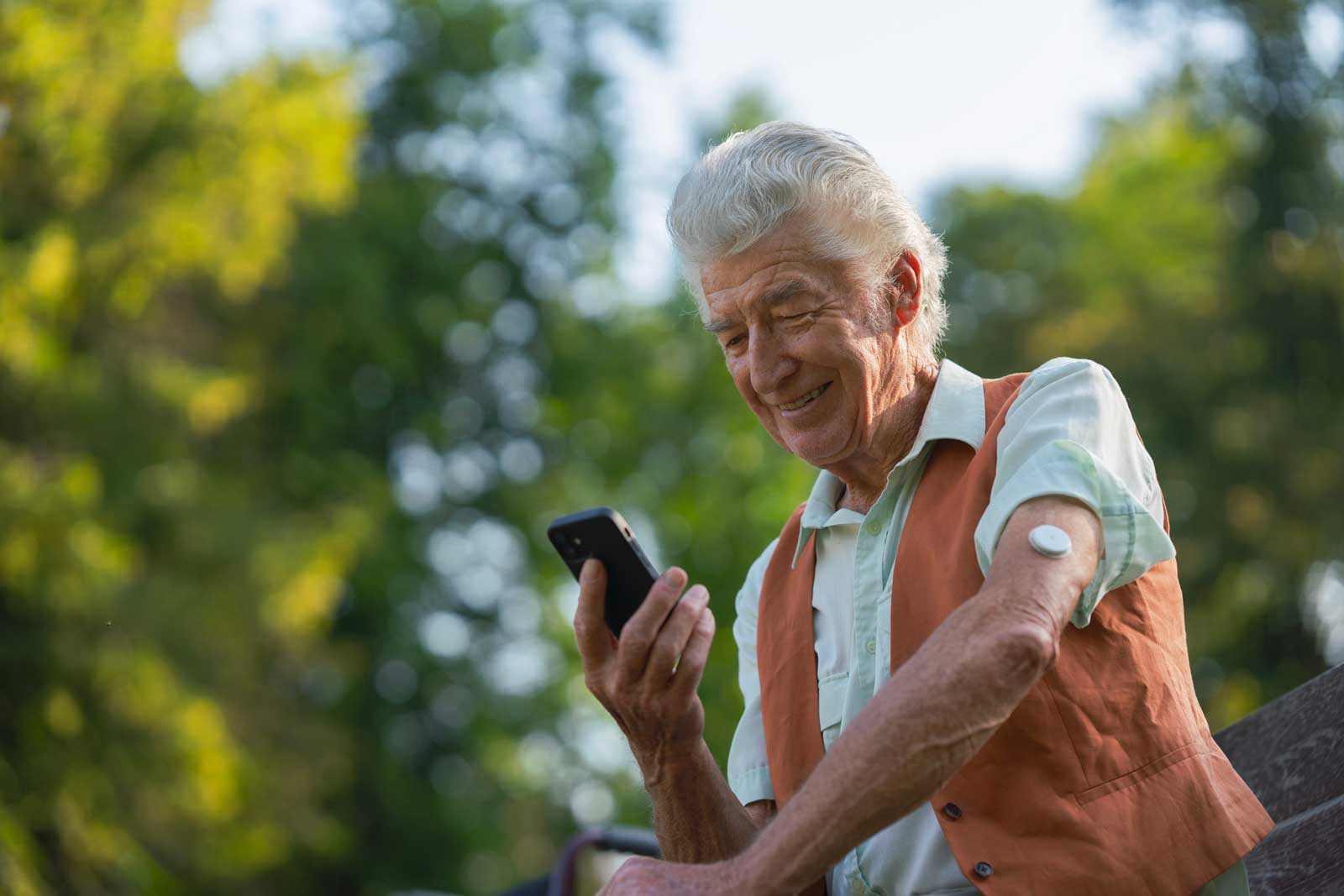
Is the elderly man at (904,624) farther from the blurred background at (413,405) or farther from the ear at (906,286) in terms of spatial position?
the blurred background at (413,405)

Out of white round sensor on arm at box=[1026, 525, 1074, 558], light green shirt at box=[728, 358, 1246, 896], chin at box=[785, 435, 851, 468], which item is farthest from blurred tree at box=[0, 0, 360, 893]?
white round sensor on arm at box=[1026, 525, 1074, 558]

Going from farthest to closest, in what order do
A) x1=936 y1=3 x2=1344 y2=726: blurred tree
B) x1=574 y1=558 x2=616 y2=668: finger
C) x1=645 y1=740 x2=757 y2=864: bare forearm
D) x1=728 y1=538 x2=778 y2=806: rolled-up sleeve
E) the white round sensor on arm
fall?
1. x1=936 y1=3 x2=1344 y2=726: blurred tree
2. x1=728 y1=538 x2=778 y2=806: rolled-up sleeve
3. x1=645 y1=740 x2=757 y2=864: bare forearm
4. x1=574 y1=558 x2=616 y2=668: finger
5. the white round sensor on arm

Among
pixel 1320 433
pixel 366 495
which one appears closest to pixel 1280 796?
pixel 1320 433

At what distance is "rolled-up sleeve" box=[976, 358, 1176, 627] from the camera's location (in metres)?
1.91

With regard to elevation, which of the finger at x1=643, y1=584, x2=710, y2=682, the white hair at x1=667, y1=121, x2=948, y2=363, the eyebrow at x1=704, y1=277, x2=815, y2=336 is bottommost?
the finger at x1=643, y1=584, x2=710, y2=682

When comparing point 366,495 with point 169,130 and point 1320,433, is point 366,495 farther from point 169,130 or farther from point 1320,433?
point 1320,433

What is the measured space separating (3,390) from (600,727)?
32.1 feet

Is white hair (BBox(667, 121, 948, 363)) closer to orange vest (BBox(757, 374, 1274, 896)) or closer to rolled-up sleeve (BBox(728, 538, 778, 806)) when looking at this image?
orange vest (BBox(757, 374, 1274, 896))

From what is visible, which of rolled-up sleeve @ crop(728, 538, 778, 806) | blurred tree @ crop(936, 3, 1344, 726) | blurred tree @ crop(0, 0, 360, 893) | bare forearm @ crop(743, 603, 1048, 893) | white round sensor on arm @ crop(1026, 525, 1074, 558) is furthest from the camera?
blurred tree @ crop(936, 3, 1344, 726)

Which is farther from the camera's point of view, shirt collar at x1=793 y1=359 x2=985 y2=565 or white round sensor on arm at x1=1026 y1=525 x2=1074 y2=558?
shirt collar at x1=793 y1=359 x2=985 y2=565

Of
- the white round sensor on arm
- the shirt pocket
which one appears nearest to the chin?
the shirt pocket

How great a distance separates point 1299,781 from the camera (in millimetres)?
2506

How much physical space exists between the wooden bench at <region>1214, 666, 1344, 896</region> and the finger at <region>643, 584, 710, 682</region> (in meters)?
1.01

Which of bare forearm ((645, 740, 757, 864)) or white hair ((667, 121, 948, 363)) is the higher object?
white hair ((667, 121, 948, 363))
